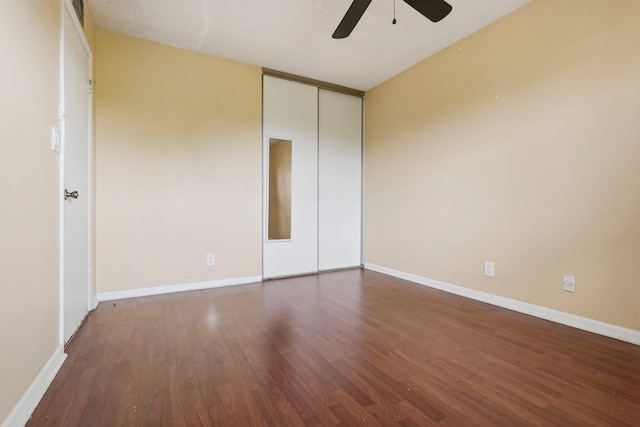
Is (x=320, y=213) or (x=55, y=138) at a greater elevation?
(x=55, y=138)

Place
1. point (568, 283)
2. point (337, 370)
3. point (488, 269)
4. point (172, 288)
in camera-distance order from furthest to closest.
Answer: point (172, 288) < point (488, 269) < point (568, 283) < point (337, 370)

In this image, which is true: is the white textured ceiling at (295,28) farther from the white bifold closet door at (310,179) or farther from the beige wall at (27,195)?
the beige wall at (27,195)

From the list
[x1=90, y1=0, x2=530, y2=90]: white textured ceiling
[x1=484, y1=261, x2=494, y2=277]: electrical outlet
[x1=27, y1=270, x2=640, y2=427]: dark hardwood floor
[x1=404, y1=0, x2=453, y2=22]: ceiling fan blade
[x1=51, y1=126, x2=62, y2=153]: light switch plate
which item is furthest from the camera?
[x1=484, y1=261, x2=494, y2=277]: electrical outlet

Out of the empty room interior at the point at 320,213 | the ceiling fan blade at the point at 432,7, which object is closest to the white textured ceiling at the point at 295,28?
the empty room interior at the point at 320,213

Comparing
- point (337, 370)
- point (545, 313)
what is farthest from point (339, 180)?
point (337, 370)

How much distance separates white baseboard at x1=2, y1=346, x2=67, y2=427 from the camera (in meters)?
1.19

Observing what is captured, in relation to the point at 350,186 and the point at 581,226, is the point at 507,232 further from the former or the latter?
the point at 350,186

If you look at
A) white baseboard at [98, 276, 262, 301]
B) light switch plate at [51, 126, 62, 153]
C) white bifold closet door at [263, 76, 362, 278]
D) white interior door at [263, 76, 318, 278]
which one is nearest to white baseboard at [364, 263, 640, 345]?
white bifold closet door at [263, 76, 362, 278]

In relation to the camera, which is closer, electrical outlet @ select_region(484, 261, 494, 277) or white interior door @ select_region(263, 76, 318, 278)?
electrical outlet @ select_region(484, 261, 494, 277)

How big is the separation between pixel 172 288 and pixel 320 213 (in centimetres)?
202

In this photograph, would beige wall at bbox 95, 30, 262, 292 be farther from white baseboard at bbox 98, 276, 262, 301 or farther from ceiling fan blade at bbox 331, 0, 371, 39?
ceiling fan blade at bbox 331, 0, 371, 39

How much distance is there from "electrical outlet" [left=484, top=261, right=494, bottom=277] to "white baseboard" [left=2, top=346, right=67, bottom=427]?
3289 mm

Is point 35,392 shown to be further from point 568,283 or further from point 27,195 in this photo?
point 568,283

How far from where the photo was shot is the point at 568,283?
2.26 metres
